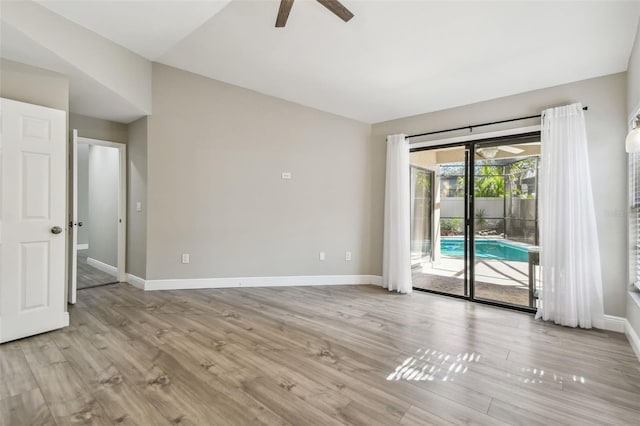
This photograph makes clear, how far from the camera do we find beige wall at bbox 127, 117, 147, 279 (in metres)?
4.39

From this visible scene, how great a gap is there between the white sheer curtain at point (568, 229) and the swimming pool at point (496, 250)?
18.2 inches

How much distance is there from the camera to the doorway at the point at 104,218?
15.5 feet

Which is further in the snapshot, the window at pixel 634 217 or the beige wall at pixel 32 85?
the window at pixel 634 217

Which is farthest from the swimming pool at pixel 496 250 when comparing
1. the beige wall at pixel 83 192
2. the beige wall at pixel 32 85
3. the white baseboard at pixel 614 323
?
the beige wall at pixel 83 192

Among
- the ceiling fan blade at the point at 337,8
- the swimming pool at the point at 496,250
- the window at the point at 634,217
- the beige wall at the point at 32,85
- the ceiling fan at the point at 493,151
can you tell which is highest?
the ceiling fan blade at the point at 337,8

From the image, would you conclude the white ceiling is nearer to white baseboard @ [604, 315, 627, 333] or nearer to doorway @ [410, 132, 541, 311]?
doorway @ [410, 132, 541, 311]

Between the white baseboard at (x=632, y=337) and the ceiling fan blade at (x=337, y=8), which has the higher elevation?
the ceiling fan blade at (x=337, y=8)

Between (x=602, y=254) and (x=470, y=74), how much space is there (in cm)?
242

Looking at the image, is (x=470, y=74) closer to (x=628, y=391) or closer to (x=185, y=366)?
(x=628, y=391)

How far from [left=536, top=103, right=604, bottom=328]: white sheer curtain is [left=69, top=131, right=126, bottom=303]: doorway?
5.74 meters

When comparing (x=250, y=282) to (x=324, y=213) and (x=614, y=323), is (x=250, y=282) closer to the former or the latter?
(x=324, y=213)

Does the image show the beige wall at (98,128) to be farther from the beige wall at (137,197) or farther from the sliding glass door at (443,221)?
the sliding glass door at (443,221)

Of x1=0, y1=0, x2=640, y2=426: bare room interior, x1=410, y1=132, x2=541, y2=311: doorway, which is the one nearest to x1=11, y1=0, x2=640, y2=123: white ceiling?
x1=0, y1=0, x2=640, y2=426: bare room interior

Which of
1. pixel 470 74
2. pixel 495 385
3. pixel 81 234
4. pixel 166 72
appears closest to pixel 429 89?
pixel 470 74
